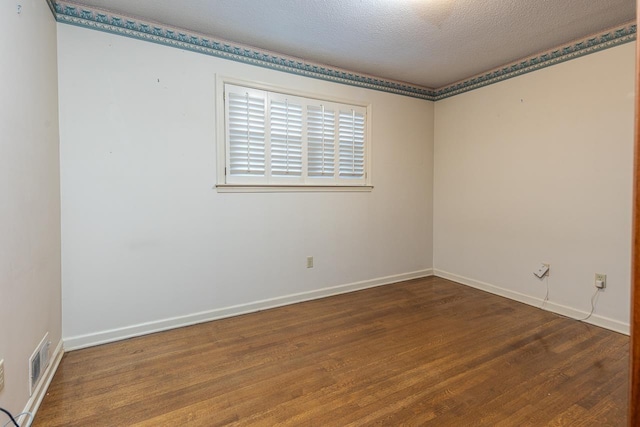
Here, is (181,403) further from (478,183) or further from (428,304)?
(478,183)

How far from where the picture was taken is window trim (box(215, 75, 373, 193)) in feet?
9.46

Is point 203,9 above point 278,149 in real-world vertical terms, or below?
above

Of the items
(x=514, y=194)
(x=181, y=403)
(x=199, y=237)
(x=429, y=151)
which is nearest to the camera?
(x=181, y=403)

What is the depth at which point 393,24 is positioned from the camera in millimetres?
2564

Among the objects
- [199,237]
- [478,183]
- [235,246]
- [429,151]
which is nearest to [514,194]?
[478,183]

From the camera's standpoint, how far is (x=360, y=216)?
378 centimetres

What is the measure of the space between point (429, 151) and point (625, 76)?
200cm

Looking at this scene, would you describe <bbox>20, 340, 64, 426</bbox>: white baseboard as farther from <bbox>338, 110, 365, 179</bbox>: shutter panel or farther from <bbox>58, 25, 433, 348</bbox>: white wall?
<bbox>338, 110, 365, 179</bbox>: shutter panel

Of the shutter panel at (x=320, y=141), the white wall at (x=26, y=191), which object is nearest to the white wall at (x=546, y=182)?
the shutter panel at (x=320, y=141)

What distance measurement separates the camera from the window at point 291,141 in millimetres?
2988

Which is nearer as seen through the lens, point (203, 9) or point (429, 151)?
point (203, 9)

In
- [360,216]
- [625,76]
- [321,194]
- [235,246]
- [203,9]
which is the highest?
[203,9]

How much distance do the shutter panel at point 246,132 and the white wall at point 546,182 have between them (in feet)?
8.04

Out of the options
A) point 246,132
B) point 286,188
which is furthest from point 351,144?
point 246,132
